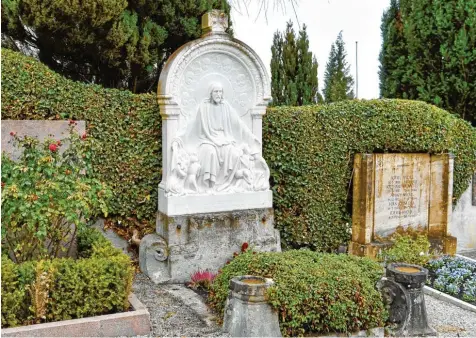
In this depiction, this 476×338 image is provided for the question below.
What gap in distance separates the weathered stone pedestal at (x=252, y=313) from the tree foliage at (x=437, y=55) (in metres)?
8.85

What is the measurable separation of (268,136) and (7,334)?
16.2 feet

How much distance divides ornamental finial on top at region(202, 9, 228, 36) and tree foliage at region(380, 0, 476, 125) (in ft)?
21.8

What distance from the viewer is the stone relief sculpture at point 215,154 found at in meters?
7.36

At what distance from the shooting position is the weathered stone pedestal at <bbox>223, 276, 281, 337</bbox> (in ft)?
16.6

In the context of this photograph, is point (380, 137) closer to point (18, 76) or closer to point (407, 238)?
point (407, 238)

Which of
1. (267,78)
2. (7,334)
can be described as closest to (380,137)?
(267,78)

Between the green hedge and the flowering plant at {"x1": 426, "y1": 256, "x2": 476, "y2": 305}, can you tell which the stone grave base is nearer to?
the green hedge

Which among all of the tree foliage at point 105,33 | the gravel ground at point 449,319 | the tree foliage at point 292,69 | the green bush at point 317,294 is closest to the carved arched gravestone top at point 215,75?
the tree foliage at point 105,33

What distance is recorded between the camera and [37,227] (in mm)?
5754

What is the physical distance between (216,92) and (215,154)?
885mm

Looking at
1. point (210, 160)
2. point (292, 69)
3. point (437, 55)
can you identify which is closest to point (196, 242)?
point (210, 160)

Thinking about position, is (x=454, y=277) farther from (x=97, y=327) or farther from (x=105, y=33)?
(x=105, y=33)

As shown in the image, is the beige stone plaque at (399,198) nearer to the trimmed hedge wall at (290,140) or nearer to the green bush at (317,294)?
the trimmed hedge wall at (290,140)

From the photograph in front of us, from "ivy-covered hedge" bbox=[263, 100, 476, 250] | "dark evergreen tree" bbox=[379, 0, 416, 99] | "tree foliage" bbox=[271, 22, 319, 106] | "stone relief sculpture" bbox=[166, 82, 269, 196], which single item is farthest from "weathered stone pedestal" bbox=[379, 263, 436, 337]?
"dark evergreen tree" bbox=[379, 0, 416, 99]
